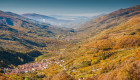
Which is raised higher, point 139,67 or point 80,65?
point 139,67

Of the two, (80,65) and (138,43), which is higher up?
(138,43)

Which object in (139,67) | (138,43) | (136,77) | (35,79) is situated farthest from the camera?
(138,43)

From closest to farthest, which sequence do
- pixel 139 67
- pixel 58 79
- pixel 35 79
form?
pixel 139 67 < pixel 58 79 < pixel 35 79

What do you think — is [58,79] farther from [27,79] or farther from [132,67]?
[27,79]

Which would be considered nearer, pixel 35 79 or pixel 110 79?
pixel 110 79

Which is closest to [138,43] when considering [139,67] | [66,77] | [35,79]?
[139,67]

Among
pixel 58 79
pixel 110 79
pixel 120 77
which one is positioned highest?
pixel 120 77

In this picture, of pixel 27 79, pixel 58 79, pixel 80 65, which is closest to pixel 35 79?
pixel 27 79

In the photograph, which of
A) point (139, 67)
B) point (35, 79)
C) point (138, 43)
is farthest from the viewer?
point (138, 43)

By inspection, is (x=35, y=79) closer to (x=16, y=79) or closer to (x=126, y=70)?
(x=16, y=79)
